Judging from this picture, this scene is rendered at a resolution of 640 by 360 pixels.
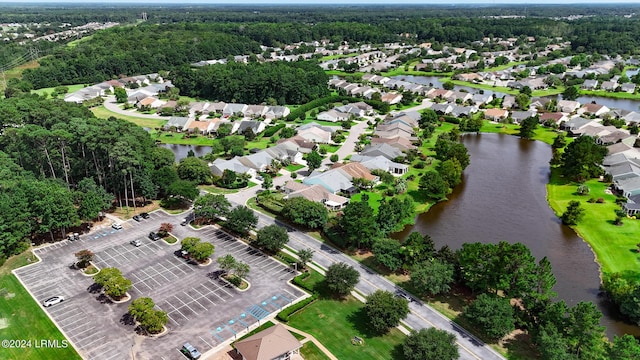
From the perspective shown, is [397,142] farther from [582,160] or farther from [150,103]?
[150,103]

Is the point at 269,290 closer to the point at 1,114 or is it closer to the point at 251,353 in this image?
the point at 251,353

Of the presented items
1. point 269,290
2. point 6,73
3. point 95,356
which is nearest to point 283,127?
point 269,290

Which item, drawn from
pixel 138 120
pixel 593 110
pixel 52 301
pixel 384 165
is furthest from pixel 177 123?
pixel 593 110

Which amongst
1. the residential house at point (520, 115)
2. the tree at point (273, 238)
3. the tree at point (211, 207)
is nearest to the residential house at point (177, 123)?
the tree at point (211, 207)

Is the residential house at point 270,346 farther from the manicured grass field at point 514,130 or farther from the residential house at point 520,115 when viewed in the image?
the residential house at point 520,115

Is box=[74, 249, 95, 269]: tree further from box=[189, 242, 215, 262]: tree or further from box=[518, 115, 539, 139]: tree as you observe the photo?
box=[518, 115, 539, 139]: tree

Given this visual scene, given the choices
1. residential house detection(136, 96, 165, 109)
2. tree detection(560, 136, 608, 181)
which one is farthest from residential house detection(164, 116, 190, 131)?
tree detection(560, 136, 608, 181)
